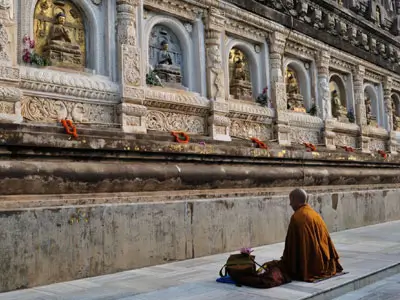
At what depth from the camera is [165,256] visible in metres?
7.63

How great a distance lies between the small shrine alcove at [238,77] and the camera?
446 inches

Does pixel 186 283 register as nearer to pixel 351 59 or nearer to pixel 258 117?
pixel 258 117

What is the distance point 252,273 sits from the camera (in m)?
5.84

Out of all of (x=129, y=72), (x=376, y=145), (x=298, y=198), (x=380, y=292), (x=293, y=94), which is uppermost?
(x=293, y=94)

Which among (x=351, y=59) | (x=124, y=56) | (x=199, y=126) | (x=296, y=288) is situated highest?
(x=351, y=59)

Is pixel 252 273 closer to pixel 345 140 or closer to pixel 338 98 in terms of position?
pixel 345 140

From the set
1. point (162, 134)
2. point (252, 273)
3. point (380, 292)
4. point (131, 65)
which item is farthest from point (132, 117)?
point (380, 292)

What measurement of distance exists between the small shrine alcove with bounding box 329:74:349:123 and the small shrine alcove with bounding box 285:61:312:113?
1.53 m

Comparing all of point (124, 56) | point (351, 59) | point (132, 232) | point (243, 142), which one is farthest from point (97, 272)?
point (351, 59)

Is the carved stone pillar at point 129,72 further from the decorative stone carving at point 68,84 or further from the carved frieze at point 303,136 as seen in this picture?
the carved frieze at point 303,136

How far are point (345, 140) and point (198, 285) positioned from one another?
1001cm

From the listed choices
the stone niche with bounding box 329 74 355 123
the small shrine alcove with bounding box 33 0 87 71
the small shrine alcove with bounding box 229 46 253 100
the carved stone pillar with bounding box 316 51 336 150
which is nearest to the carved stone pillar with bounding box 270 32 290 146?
the small shrine alcove with bounding box 229 46 253 100

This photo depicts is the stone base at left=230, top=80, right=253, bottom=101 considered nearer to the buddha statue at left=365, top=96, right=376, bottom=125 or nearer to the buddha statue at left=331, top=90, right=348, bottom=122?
the buddha statue at left=331, top=90, right=348, bottom=122

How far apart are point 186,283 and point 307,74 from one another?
920cm
